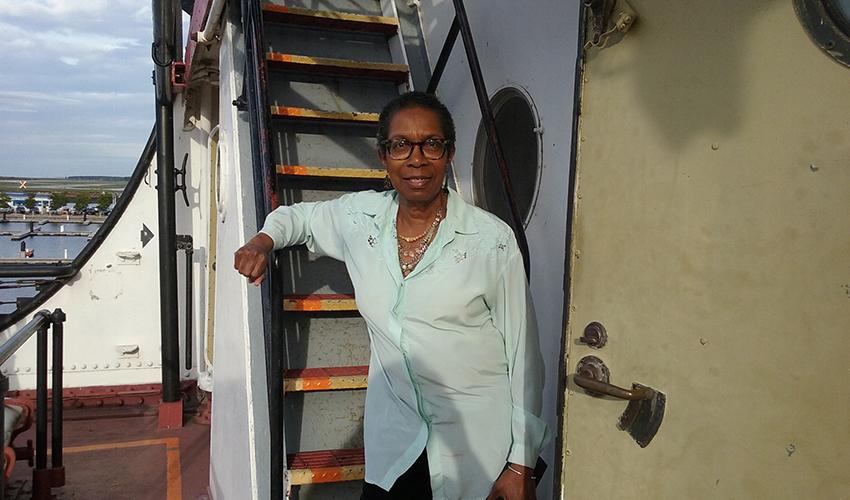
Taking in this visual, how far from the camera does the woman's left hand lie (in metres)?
1.78

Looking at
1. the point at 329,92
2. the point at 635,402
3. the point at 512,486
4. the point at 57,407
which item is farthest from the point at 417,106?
the point at 57,407

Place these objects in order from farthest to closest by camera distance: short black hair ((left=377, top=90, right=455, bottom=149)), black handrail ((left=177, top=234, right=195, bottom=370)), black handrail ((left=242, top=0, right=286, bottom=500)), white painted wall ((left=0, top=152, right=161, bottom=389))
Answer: white painted wall ((left=0, top=152, right=161, bottom=389)) < black handrail ((left=177, top=234, right=195, bottom=370)) < black handrail ((left=242, top=0, right=286, bottom=500)) < short black hair ((left=377, top=90, right=455, bottom=149))

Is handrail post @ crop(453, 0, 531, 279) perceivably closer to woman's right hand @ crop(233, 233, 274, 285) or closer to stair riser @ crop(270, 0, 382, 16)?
woman's right hand @ crop(233, 233, 274, 285)

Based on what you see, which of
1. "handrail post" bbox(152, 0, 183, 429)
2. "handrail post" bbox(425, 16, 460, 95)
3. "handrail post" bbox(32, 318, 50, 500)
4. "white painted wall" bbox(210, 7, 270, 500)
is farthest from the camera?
"handrail post" bbox(152, 0, 183, 429)

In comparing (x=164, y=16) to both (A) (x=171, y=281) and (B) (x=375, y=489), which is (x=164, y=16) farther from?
(B) (x=375, y=489)

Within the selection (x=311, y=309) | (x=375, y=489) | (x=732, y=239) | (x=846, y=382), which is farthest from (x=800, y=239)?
(x=311, y=309)

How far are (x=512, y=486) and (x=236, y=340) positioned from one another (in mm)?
1874

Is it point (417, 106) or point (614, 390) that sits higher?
point (417, 106)

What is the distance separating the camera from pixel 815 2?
1.25 m

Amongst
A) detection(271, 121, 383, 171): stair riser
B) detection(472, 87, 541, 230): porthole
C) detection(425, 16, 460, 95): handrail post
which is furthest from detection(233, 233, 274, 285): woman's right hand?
detection(425, 16, 460, 95): handrail post

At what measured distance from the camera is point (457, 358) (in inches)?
68.7

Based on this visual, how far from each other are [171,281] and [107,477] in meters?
1.68

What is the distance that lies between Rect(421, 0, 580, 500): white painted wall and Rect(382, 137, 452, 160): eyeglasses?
85cm

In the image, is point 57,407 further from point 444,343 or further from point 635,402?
point 635,402
